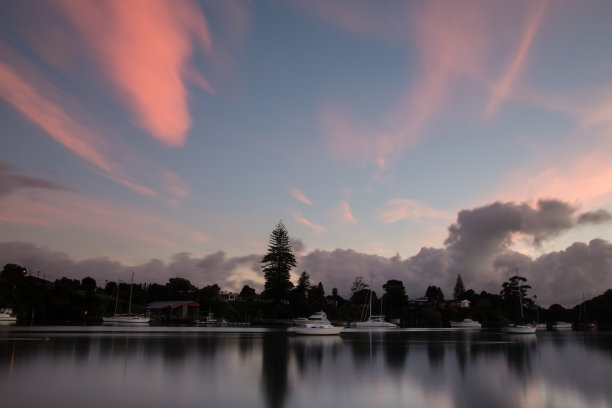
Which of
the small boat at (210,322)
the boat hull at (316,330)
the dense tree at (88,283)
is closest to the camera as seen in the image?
the boat hull at (316,330)

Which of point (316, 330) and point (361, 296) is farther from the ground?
point (361, 296)

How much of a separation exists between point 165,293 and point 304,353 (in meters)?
107

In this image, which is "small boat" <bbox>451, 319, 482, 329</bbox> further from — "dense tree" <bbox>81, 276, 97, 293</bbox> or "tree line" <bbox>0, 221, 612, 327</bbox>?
"dense tree" <bbox>81, 276, 97, 293</bbox>

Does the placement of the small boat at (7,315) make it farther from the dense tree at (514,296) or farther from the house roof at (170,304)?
the dense tree at (514,296)

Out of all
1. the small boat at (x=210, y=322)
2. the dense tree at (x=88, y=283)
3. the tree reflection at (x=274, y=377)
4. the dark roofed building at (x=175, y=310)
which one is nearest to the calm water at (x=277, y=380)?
the tree reflection at (x=274, y=377)

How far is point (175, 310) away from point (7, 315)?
139 ft

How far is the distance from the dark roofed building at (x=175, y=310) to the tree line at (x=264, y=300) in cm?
319

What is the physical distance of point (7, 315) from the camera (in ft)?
268

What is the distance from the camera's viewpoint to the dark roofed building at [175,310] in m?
116

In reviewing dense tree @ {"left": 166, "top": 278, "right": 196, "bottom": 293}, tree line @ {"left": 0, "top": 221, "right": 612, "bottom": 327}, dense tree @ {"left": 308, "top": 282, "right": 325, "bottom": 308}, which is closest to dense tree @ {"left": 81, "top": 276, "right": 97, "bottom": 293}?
tree line @ {"left": 0, "top": 221, "right": 612, "bottom": 327}

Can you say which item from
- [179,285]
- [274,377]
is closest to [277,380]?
[274,377]

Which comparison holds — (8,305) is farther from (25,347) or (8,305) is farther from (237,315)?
(25,347)

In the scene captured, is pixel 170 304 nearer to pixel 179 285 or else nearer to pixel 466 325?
pixel 179 285

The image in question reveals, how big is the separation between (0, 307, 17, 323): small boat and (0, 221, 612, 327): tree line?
3.83m
